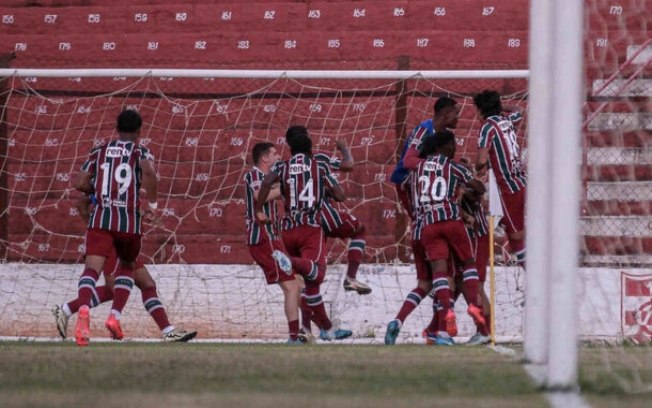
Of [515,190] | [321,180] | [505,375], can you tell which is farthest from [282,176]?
[505,375]

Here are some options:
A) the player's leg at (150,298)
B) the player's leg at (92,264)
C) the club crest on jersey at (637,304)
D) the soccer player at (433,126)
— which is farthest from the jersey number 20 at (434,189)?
the player's leg at (92,264)

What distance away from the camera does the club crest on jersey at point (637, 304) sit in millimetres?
11156

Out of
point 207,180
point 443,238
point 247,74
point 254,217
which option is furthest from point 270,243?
point 207,180

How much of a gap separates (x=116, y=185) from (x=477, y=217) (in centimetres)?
299

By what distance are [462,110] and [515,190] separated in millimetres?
3097

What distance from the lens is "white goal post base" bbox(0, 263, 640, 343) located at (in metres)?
12.5

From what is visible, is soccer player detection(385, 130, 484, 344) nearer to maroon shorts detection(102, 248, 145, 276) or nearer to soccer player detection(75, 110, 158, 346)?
soccer player detection(75, 110, 158, 346)

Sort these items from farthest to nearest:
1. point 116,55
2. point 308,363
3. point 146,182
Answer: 1. point 116,55
2. point 146,182
3. point 308,363

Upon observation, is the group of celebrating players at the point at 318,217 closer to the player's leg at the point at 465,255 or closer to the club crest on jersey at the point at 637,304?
the player's leg at the point at 465,255

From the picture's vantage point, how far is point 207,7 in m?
16.2

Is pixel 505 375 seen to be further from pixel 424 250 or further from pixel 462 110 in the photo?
pixel 462 110

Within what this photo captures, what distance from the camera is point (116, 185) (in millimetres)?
10094

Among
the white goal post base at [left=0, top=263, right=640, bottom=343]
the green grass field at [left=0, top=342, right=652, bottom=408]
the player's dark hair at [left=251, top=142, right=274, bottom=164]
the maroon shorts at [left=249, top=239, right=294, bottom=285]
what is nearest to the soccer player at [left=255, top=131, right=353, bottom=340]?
the maroon shorts at [left=249, top=239, right=294, bottom=285]

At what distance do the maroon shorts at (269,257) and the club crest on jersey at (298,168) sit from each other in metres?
0.64
